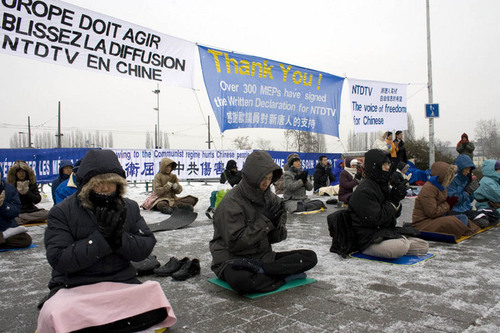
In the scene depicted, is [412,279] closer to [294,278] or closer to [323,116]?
[294,278]

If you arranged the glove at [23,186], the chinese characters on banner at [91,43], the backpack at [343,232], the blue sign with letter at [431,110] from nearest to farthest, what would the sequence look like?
the backpack at [343,232] → the chinese characters on banner at [91,43] → the glove at [23,186] → the blue sign with letter at [431,110]

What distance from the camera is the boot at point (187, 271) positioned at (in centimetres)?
420

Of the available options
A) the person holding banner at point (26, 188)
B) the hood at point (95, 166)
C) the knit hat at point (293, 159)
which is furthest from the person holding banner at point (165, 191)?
the hood at point (95, 166)

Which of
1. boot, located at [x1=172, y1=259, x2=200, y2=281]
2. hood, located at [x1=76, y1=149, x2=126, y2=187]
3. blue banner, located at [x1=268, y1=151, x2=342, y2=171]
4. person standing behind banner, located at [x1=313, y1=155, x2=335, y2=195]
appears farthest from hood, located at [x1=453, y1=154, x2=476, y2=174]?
blue banner, located at [x1=268, y1=151, x2=342, y2=171]

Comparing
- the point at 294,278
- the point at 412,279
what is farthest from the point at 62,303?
the point at 412,279

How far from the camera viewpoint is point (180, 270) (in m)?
4.31

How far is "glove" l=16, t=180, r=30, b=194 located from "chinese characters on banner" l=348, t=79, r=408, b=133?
31.1 feet

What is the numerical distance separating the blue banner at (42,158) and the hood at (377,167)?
27.9 feet

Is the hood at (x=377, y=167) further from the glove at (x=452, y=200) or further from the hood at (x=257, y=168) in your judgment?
the glove at (x=452, y=200)

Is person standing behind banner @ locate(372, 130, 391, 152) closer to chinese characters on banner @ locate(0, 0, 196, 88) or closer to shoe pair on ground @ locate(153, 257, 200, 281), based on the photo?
chinese characters on banner @ locate(0, 0, 196, 88)

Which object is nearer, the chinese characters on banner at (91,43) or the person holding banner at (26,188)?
the chinese characters on banner at (91,43)

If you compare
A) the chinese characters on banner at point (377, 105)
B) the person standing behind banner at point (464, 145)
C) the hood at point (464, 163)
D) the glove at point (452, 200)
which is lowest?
the glove at point (452, 200)

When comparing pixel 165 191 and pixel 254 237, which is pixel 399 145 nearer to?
pixel 165 191

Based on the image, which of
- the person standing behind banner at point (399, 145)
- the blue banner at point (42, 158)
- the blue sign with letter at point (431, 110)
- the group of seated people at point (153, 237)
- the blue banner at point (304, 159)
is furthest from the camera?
the blue sign with letter at point (431, 110)
